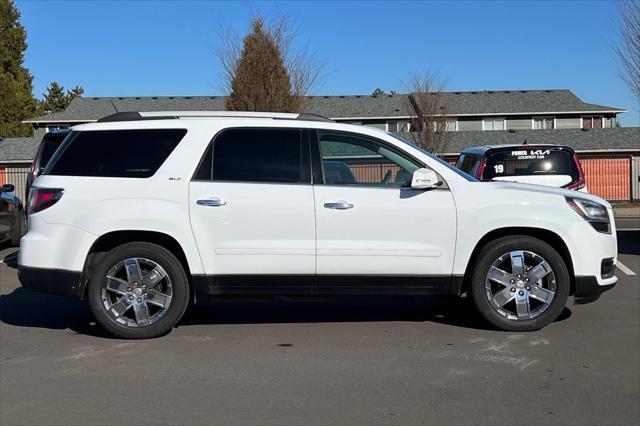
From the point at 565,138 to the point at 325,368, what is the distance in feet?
105

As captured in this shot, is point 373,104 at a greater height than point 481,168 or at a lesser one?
greater

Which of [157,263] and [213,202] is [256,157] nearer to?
[213,202]

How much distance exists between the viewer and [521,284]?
19.9ft

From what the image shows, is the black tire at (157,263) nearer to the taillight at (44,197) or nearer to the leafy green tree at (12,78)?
the taillight at (44,197)

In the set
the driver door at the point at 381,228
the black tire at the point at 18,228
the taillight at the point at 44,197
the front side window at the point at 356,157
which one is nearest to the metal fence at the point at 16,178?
the black tire at the point at 18,228

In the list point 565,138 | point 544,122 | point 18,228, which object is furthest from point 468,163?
point 544,122

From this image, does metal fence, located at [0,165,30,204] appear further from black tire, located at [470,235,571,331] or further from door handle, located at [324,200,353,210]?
black tire, located at [470,235,571,331]

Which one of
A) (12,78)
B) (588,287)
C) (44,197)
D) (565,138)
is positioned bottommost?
(588,287)

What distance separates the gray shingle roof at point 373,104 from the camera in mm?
36875

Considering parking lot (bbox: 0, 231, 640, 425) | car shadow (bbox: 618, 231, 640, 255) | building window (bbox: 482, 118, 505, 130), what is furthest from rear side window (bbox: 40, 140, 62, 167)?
building window (bbox: 482, 118, 505, 130)

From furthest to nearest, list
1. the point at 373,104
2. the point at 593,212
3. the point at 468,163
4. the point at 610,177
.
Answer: the point at 373,104
the point at 610,177
the point at 468,163
the point at 593,212

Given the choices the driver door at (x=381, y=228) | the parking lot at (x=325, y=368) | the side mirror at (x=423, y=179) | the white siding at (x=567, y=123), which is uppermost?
the white siding at (x=567, y=123)

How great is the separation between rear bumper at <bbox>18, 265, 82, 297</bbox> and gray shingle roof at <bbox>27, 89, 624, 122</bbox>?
30744mm

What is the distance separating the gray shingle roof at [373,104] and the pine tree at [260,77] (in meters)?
16.9
